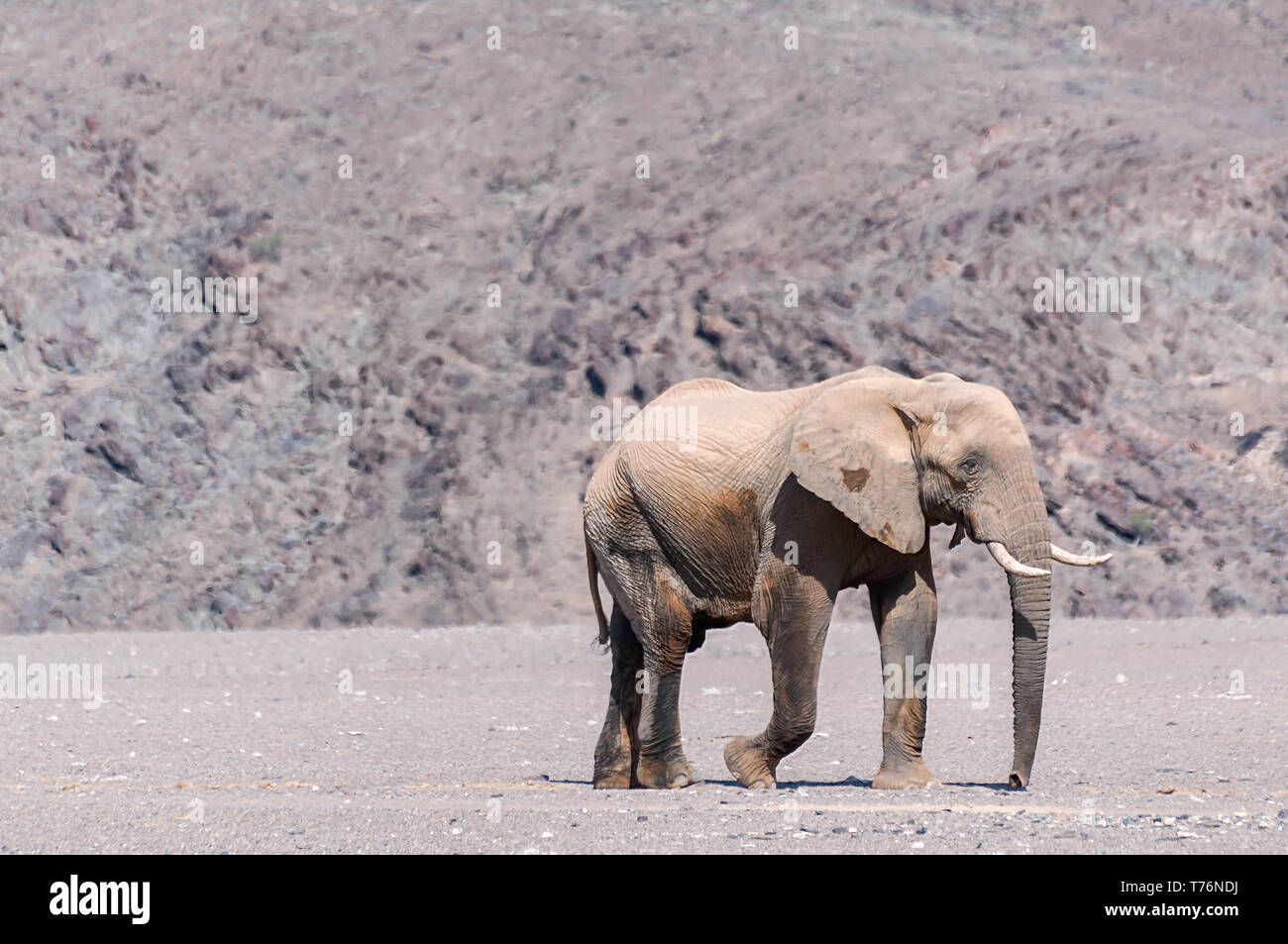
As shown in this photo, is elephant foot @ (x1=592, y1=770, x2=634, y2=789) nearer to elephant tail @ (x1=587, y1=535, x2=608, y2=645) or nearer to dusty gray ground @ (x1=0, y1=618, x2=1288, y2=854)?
dusty gray ground @ (x1=0, y1=618, x2=1288, y2=854)

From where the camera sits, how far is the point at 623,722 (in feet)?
49.4

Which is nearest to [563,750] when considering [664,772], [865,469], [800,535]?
[664,772]

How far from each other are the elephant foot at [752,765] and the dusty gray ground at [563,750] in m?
0.25

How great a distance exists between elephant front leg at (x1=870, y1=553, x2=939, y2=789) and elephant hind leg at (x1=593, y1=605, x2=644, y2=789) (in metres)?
2.21

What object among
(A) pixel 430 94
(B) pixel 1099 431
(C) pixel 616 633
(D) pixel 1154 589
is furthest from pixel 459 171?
(C) pixel 616 633

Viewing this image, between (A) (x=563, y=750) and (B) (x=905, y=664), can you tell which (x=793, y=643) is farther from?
(A) (x=563, y=750)

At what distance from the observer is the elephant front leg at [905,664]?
13570mm

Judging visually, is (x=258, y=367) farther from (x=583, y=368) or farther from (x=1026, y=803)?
(x=1026, y=803)

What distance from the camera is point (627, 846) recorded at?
10906 mm

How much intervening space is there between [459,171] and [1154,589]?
21474 mm

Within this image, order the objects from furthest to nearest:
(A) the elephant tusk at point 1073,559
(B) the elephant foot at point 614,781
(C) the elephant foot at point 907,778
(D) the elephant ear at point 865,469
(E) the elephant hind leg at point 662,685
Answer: (B) the elephant foot at point 614,781
(E) the elephant hind leg at point 662,685
(C) the elephant foot at point 907,778
(D) the elephant ear at point 865,469
(A) the elephant tusk at point 1073,559

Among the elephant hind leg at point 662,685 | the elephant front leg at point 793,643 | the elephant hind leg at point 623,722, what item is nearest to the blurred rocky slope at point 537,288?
the elephant hind leg at point 623,722

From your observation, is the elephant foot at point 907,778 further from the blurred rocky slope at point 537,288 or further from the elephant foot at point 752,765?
the blurred rocky slope at point 537,288

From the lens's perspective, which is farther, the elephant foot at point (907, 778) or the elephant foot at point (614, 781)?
the elephant foot at point (614, 781)
